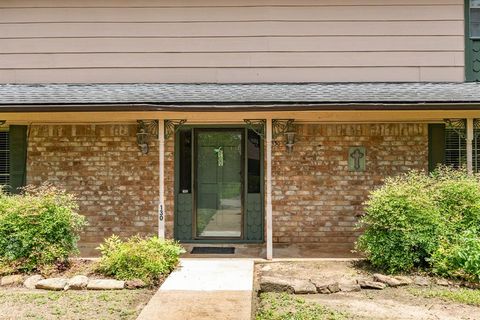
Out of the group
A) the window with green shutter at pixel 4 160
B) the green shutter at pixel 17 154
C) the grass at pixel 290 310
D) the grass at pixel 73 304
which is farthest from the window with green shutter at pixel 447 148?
the window with green shutter at pixel 4 160

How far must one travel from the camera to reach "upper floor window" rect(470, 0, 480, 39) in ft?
27.4

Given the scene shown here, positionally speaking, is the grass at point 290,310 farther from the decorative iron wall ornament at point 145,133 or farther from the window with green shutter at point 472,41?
the window with green shutter at point 472,41

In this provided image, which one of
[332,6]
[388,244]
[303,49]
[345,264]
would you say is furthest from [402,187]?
[332,6]

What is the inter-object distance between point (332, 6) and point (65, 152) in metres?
5.93

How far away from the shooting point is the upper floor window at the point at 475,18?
835cm

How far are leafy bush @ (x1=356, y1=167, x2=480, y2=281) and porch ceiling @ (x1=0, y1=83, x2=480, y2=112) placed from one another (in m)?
1.34

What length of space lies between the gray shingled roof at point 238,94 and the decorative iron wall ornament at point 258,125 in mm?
412

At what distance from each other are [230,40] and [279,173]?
109 inches

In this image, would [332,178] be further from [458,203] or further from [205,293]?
[205,293]

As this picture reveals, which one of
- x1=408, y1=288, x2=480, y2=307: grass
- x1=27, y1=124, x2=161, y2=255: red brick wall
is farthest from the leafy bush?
x1=27, y1=124, x2=161, y2=255: red brick wall

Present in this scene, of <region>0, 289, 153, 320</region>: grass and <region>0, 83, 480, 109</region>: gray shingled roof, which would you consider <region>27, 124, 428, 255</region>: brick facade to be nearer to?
<region>0, 83, 480, 109</region>: gray shingled roof

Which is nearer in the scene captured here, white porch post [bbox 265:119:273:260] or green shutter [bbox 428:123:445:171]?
white porch post [bbox 265:119:273:260]

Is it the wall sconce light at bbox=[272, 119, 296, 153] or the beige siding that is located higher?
the beige siding

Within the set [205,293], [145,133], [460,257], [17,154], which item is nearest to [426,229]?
[460,257]
